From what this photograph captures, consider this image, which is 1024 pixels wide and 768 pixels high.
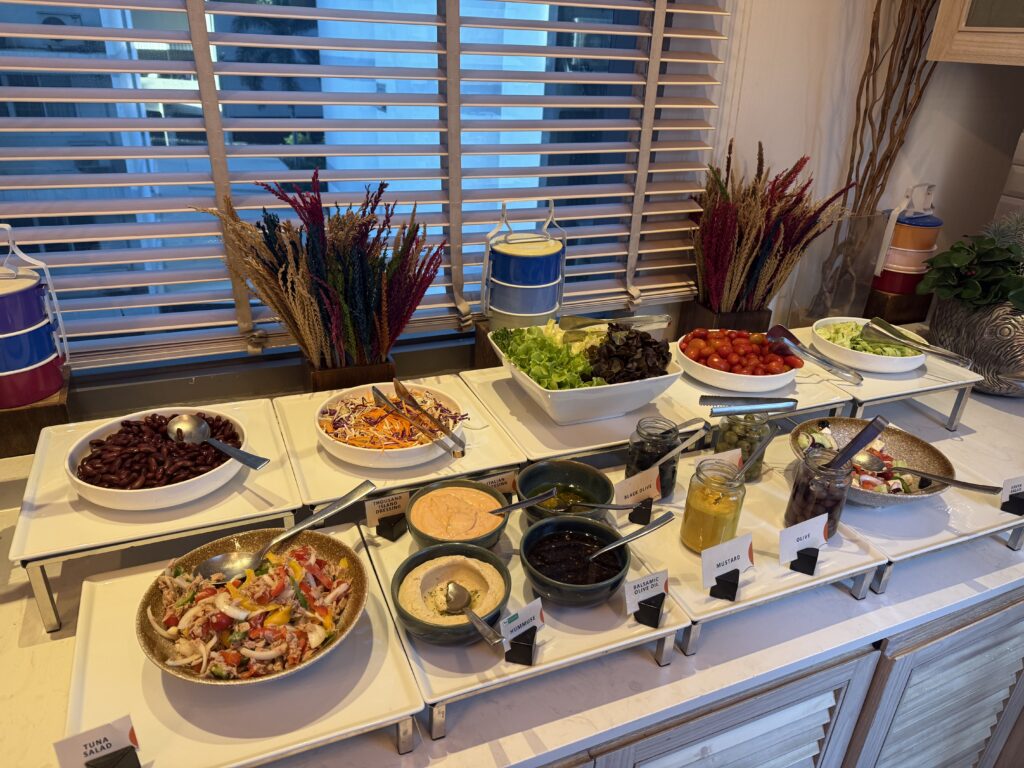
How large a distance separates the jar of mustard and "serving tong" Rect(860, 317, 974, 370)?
2.95 ft

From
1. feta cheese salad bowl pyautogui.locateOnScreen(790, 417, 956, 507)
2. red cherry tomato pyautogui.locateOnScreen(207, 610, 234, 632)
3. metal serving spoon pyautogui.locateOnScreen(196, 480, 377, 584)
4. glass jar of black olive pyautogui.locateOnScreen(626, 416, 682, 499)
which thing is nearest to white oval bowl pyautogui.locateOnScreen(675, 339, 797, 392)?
feta cheese salad bowl pyautogui.locateOnScreen(790, 417, 956, 507)

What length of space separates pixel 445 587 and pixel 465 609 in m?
0.07

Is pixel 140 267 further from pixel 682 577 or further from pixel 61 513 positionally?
pixel 682 577

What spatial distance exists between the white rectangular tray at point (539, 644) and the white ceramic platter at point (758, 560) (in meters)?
0.05

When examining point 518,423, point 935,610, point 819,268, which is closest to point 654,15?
point 819,268

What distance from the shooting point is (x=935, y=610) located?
1.29m

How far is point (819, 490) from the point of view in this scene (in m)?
1.28

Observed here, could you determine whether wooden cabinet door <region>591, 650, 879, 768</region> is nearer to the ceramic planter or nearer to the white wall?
the ceramic planter

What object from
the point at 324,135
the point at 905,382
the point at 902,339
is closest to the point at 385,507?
the point at 324,135

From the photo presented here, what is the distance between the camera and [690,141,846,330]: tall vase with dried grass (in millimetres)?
1913

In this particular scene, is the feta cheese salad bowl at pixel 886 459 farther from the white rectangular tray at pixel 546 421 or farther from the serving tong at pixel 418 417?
the serving tong at pixel 418 417

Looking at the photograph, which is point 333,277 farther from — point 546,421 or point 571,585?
point 571,585

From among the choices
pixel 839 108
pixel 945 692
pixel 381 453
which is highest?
pixel 839 108

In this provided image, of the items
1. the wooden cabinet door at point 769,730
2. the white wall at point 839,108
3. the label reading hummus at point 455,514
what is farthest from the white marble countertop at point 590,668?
the white wall at point 839,108
